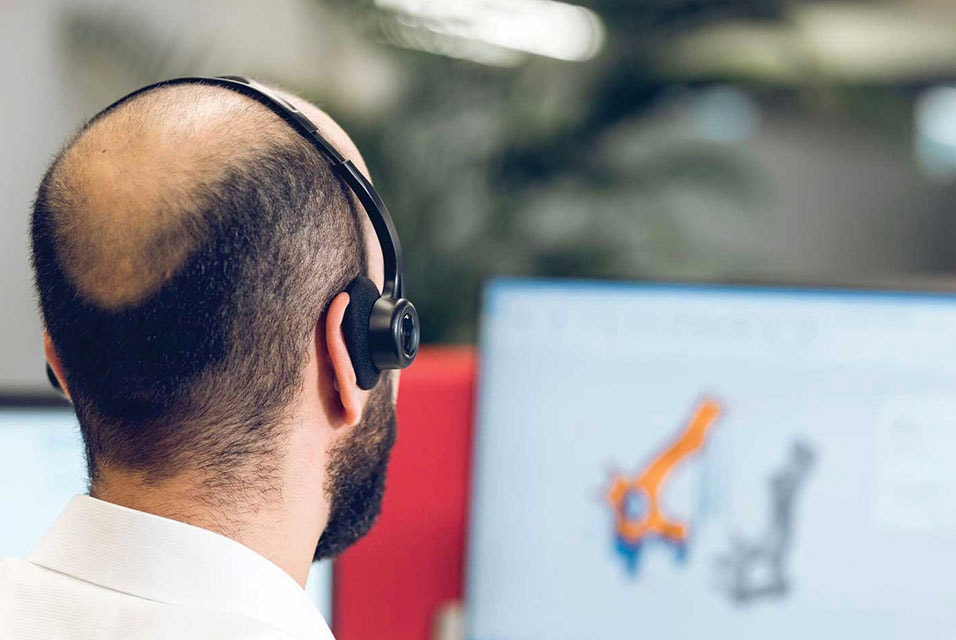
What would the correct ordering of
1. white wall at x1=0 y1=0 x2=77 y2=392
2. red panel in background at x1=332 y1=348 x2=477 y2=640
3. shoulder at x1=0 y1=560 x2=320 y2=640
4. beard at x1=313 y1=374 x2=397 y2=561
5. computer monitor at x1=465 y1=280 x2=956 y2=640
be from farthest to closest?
white wall at x1=0 y1=0 x2=77 y2=392, red panel in background at x1=332 y1=348 x2=477 y2=640, computer monitor at x1=465 y1=280 x2=956 y2=640, beard at x1=313 y1=374 x2=397 y2=561, shoulder at x1=0 y1=560 x2=320 y2=640

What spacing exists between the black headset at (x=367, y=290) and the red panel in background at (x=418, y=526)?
0.42 m

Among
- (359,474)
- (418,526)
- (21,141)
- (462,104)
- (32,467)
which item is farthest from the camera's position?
(462,104)

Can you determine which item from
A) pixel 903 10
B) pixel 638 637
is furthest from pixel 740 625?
pixel 903 10

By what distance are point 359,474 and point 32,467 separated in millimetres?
381

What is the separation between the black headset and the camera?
520 millimetres

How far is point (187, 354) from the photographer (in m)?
0.48

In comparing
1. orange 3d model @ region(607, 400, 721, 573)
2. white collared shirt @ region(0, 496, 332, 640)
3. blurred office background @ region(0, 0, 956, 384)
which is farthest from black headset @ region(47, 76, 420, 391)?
blurred office background @ region(0, 0, 956, 384)

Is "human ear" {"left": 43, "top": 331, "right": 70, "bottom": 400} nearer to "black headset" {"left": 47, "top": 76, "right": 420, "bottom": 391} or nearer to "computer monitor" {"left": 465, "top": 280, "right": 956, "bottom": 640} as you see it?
"black headset" {"left": 47, "top": 76, "right": 420, "bottom": 391}

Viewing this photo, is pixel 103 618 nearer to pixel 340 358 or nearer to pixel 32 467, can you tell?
pixel 340 358

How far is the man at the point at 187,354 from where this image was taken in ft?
1.53

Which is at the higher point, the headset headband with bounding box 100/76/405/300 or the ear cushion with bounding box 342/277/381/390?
the headset headband with bounding box 100/76/405/300

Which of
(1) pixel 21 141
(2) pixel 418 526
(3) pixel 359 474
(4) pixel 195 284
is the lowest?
(2) pixel 418 526

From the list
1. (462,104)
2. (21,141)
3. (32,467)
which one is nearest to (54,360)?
(32,467)

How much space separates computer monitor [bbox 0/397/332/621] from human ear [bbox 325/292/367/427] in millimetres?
368
